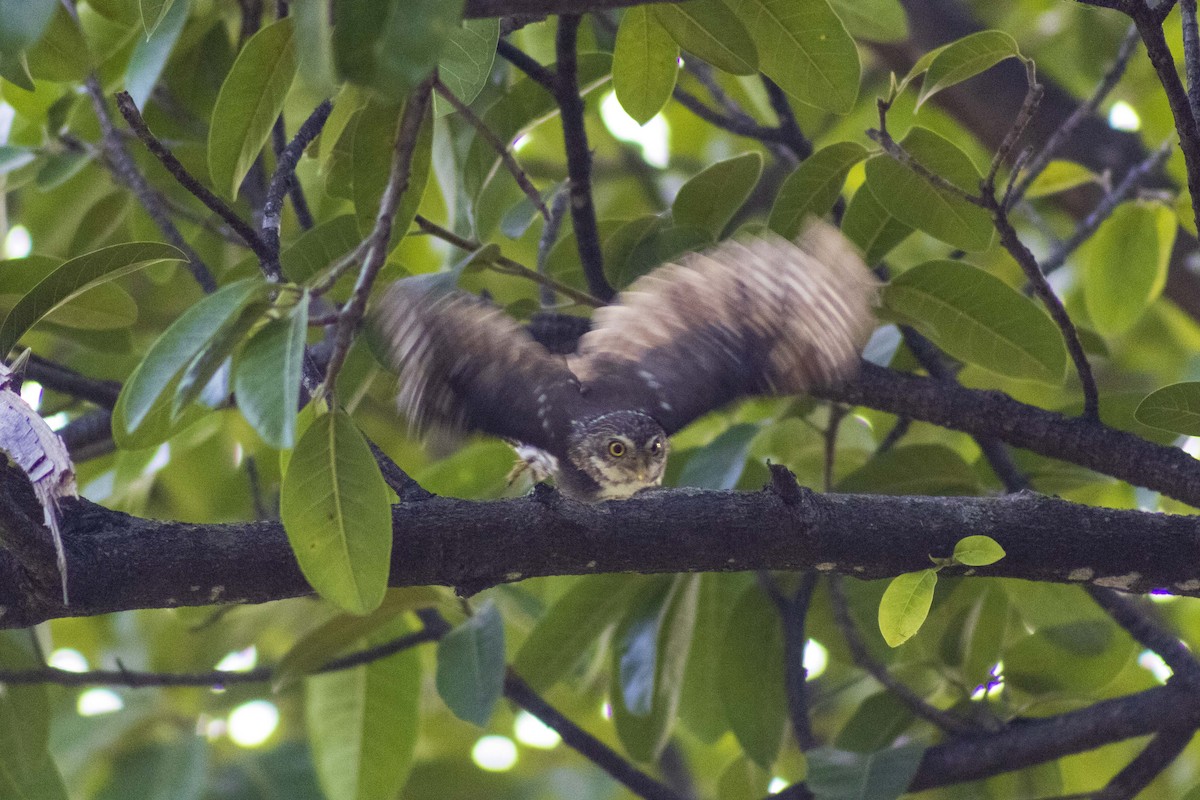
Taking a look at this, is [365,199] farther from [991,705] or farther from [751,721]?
[991,705]

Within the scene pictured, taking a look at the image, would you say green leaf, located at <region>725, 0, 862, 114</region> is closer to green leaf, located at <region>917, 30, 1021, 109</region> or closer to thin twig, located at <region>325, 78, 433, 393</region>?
green leaf, located at <region>917, 30, 1021, 109</region>

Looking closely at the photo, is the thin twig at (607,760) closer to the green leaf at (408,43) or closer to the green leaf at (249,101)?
the green leaf at (249,101)

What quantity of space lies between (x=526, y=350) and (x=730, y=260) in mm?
467

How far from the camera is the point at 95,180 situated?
12.4ft

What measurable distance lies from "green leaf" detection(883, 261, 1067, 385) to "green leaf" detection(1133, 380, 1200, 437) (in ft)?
1.09

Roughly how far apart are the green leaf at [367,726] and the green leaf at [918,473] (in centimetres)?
126

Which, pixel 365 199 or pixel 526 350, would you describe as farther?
pixel 526 350

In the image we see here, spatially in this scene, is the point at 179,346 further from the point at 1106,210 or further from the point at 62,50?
the point at 1106,210

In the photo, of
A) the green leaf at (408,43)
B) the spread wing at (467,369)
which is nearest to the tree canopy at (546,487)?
the green leaf at (408,43)

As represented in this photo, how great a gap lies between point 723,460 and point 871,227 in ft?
2.15

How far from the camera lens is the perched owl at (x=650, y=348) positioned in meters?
2.49

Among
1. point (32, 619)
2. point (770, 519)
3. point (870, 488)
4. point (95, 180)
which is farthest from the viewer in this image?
point (95, 180)

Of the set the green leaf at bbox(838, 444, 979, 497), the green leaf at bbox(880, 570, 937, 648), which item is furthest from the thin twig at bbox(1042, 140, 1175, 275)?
the green leaf at bbox(880, 570, 937, 648)

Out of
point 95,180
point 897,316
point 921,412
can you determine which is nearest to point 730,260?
point 897,316
